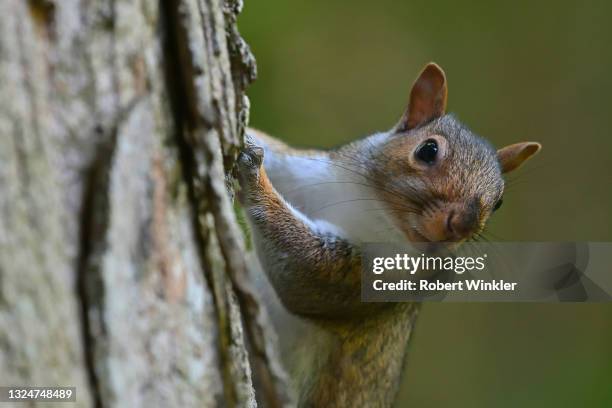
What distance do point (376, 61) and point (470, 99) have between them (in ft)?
2.23

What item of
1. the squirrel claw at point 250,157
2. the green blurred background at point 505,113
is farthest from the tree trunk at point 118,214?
the green blurred background at point 505,113

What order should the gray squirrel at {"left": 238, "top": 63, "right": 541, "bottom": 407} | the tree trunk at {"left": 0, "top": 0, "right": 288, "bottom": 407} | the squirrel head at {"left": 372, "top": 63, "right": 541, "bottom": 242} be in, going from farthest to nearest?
the gray squirrel at {"left": 238, "top": 63, "right": 541, "bottom": 407} < the squirrel head at {"left": 372, "top": 63, "right": 541, "bottom": 242} < the tree trunk at {"left": 0, "top": 0, "right": 288, "bottom": 407}

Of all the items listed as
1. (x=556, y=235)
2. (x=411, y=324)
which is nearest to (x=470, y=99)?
(x=556, y=235)

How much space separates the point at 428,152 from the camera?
7.86ft

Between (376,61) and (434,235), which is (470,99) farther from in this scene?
(434,235)

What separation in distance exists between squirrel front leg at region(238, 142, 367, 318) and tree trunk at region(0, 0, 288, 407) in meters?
1.11

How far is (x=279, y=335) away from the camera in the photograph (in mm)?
2396

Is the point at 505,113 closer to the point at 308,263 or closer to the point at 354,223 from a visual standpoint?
the point at 354,223

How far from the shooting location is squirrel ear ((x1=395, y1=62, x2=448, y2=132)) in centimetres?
252

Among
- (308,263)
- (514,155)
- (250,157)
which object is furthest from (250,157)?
(514,155)
